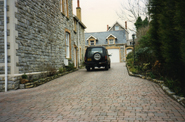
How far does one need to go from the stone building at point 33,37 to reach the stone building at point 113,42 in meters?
21.7

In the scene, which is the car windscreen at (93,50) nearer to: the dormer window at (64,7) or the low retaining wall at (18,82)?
the dormer window at (64,7)

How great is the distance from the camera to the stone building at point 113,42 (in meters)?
35.6

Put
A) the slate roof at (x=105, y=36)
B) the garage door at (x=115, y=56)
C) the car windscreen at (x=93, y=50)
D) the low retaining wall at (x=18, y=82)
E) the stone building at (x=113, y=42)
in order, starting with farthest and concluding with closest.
Answer: 1. the slate roof at (x=105, y=36)
2. the stone building at (x=113, y=42)
3. the garage door at (x=115, y=56)
4. the car windscreen at (x=93, y=50)
5. the low retaining wall at (x=18, y=82)

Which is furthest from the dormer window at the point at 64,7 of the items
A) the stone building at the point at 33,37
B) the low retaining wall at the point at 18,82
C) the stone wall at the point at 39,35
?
the low retaining wall at the point at 18,82

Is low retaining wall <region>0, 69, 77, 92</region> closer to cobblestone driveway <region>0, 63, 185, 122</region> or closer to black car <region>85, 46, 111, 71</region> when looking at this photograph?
cobblestone driveway <region>0, 63, 185, 122</region>

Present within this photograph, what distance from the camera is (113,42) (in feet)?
123

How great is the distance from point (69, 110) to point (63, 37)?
34.6ft

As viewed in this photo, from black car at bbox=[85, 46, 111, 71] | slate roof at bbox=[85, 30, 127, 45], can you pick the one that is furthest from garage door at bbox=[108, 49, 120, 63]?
black car at bbox=[85, 46, 111, 71]

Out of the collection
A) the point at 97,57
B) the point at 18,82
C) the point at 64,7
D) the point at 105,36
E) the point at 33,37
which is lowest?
the point at 18,82

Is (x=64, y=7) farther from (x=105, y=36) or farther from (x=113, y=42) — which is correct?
(x=105, y=36)

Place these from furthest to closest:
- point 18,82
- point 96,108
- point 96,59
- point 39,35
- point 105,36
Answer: point 105,36 → point 96,59 → point 39,35 → point 18,82 → point 96,108

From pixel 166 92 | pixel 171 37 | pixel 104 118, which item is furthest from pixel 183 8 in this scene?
pixel 104 118

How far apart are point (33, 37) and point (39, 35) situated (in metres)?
0.79

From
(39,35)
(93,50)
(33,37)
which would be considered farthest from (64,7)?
(33,37)
